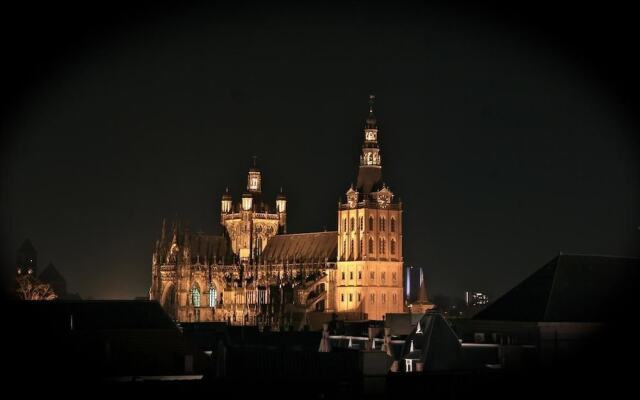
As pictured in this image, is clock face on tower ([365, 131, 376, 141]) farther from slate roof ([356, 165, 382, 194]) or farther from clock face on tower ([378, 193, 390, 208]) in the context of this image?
clock face on tower ([378, 193, 390, 208])

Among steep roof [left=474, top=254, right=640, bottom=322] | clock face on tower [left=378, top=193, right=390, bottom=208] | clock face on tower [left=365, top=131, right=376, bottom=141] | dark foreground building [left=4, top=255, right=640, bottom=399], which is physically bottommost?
dark foreground building [left=4, top=255, right=640, bottom=399]

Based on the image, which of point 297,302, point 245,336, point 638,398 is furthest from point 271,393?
point 297,302

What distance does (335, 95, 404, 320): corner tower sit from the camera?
191 m

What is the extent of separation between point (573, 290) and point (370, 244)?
97152 millimetres

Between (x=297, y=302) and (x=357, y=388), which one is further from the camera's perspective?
(x=297, y=302)

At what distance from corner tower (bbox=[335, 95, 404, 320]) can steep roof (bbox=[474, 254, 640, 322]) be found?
3613 inches

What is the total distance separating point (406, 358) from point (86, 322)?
1843 centimetres

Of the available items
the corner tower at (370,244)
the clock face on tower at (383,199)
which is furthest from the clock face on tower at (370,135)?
the clock face on tower at (383,199)

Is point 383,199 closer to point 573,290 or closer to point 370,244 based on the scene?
point 370,244

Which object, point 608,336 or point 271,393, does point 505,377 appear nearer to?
point 271,393

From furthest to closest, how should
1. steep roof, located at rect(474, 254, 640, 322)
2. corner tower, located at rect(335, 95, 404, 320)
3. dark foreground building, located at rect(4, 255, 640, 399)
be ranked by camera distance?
corner tower, located at rect(335, 95, 404, 320) < steep roof, located at rect(474, 254, 640, 322) < dark foreground building, located at rect(4, 255, 640, 399)

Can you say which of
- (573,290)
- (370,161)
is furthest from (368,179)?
(573,290)

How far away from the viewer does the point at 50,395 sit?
59.2m

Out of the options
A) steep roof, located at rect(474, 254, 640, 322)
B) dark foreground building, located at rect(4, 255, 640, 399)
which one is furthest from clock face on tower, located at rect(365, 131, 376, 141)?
steep roof, located at rect(474, 254, 640, 322)
